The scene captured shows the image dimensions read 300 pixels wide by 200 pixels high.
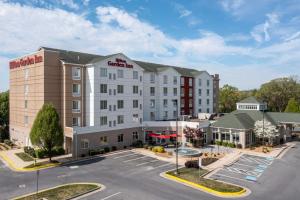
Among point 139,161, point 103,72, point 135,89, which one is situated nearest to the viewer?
point 139,161

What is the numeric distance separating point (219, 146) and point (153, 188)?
2697 cm

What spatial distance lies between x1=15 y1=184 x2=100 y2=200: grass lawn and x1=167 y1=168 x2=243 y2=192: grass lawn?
10584 mm

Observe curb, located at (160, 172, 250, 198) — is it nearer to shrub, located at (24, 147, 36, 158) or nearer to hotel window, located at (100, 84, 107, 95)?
hotel window, located at (100, 84, 107, 95)

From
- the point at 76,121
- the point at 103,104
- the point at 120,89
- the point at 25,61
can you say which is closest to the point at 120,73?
the point at 120,89

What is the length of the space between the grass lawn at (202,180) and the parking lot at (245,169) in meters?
1.94

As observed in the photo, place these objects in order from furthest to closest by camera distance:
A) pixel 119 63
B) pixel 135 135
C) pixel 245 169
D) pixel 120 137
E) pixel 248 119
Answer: pixel 248 119 < pixel 135 135 < pixel 120 137 < pixel 119 63 < pixel 245 169

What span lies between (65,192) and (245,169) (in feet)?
76.7

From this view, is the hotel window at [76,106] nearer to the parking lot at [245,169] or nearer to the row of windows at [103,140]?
the row of windows at [103,140]

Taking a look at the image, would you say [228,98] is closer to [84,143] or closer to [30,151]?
[84,143]

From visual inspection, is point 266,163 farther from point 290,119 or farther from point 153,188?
point 290,119

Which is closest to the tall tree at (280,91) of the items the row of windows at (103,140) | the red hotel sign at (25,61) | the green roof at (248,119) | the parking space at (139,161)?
the green roof at (248,119)

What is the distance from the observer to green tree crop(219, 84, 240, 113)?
316ft

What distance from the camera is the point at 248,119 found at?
5359 centimetres

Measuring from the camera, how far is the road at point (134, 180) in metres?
24.4
